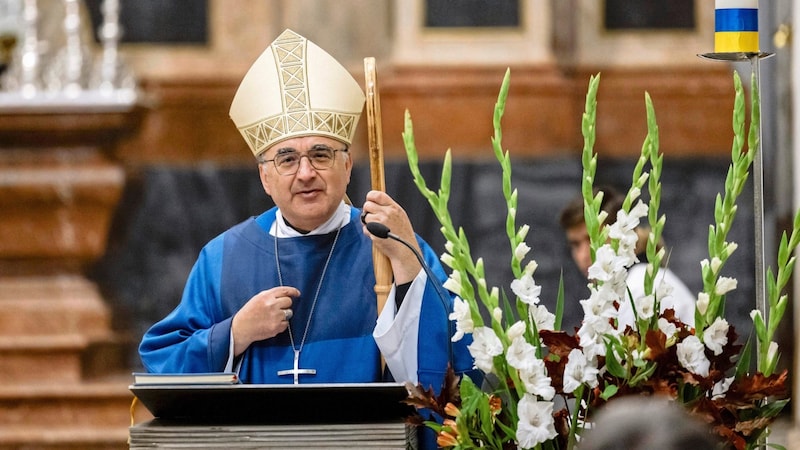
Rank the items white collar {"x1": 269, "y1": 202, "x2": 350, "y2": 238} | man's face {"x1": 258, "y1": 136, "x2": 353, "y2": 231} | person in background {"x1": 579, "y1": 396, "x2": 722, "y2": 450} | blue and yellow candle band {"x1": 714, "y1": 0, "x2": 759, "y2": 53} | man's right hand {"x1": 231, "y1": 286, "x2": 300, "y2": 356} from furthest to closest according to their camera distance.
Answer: white collar {"x1": 269, "y1": 202, "x2": 350, "y2": 238}
man's face {"x1": 258, "y1": 136, "x2": 353, "y2": 231}
man's right hand {"x1": 231, "y1": 286, "x2": 300, "y2": 356}
blue and yellow candle band {"x1": 714, "y1": 0, "x2": 759, "y2": 53}
person in background {"x1": 579, "y1": 396, "x2": 722, "y2": 450}

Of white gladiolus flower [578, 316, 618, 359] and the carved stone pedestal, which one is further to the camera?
the carved stone pedestal

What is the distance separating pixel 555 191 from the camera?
6.67 meters

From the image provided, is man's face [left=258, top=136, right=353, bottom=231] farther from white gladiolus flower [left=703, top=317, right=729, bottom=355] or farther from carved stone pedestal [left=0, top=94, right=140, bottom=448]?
carved stone pedestal [left=0, top=94, right=140, bottom=448]

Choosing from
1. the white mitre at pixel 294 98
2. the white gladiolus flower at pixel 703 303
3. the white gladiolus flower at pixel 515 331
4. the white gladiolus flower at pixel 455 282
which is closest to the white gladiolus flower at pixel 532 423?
the white gladiolus flower at pixel 515 331

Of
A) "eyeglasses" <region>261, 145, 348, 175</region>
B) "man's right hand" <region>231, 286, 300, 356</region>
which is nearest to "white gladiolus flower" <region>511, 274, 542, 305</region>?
"man's right hand" <region>231, 286, 300, 356</region>

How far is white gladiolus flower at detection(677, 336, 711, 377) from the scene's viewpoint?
2.29 m

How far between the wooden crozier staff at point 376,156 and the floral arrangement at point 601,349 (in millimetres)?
753

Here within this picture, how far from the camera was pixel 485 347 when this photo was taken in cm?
228

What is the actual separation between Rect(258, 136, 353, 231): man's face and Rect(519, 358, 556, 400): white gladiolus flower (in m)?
1.20

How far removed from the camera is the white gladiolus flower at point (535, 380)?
7.38 feet

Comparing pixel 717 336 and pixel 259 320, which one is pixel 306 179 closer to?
pixel 259 320

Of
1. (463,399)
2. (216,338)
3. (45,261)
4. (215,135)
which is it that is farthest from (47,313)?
(463,399)

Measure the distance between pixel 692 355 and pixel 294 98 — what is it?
156cm

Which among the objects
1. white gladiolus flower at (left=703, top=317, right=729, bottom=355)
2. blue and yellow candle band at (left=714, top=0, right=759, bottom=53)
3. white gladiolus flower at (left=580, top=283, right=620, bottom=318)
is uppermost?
blue and yellow candle band at (left=714, top=0, right=759, bottom=53)
